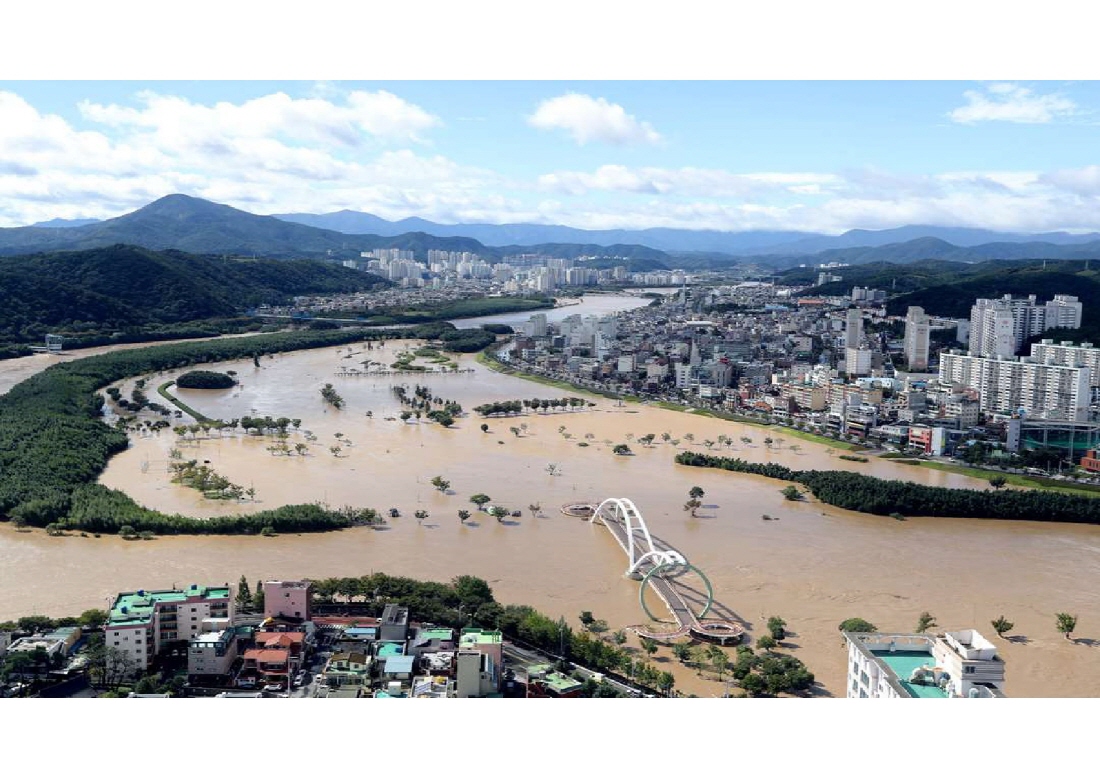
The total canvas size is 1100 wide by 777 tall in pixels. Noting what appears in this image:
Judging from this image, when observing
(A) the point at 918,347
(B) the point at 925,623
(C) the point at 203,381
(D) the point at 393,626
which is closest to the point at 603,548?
(B) the point at 925,623

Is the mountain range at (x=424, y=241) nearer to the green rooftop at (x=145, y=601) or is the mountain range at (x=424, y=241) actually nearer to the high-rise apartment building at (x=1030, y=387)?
the high-rise apartment building at (x=1030, y=387)

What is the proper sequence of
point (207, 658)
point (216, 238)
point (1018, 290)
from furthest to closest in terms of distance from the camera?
point (216, 238), point (1018, 290), point (207, 658)

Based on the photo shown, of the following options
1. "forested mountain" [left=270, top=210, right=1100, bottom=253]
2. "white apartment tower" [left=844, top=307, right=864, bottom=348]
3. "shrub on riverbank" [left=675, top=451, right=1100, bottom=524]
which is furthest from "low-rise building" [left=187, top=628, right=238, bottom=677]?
"forested mountain" [left=270, top=210, right=1100, bottom=253]

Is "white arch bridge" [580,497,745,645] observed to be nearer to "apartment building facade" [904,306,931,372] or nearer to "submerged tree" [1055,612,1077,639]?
"submerged tree" [1055,612,1077,639]

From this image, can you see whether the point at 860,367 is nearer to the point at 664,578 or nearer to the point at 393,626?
the point at 664,578

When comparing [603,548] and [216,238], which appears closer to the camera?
[603,548]

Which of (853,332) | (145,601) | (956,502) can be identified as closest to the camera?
(145,601)
